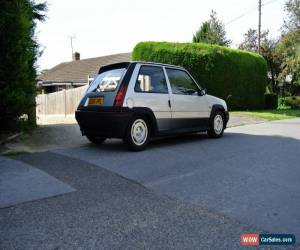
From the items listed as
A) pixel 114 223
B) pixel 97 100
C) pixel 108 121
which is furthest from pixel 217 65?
pixel 114 223

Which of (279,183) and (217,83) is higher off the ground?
(217,83)

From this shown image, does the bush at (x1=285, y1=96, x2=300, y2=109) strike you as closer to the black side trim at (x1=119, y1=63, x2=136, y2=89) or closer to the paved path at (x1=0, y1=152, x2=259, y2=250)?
the black side trim at (x1=119, y1=63, x2=136, y2=89)

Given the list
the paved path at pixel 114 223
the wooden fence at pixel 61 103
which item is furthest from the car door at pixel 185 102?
the wooden fence at pixel 61 103

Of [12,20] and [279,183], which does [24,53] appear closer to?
[12,20]

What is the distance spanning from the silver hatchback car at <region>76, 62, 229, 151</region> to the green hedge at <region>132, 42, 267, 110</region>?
9963mm

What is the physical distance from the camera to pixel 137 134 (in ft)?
25.1

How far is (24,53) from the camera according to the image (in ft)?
30.0

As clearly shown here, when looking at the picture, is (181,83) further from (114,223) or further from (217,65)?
(217,65)

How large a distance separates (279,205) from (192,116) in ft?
15.6

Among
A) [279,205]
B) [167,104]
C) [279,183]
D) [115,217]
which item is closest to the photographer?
[115,217]

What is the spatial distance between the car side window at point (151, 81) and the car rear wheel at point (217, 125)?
6.43 ft

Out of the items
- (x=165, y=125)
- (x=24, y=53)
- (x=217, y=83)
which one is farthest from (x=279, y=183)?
(x=217, y=83)

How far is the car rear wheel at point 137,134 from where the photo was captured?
7434 millimetres

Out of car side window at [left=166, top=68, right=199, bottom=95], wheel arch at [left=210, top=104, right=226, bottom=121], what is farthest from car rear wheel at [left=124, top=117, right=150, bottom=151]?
wheel arch at [left=210, top=104, right=226, bottom=121]
